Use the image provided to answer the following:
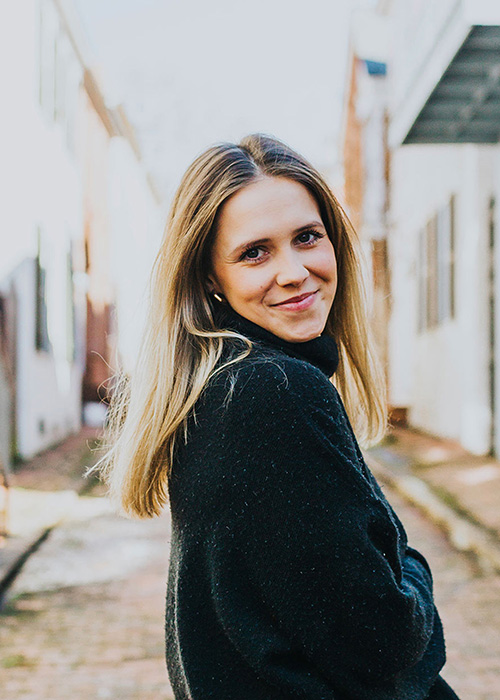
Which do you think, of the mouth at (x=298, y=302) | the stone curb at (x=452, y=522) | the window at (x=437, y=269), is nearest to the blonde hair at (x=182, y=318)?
the mouth at (x=298, y=302)

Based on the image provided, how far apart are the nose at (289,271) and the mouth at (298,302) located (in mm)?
30

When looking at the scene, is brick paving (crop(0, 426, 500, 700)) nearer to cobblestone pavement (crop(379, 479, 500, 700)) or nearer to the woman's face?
cobblestone pavement (crop(379, 479, 500, 700))

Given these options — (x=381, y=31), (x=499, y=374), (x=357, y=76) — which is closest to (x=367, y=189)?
(x=381, y=31)

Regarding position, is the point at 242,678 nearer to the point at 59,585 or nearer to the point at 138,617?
the point at 138,617

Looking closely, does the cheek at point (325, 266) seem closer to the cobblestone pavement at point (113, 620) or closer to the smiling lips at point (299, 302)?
the smiling lips at point (299, 302)

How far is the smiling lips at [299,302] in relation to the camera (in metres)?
1.56

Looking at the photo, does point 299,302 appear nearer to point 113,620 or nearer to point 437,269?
point 113,620

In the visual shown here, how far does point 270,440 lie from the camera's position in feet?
4.29

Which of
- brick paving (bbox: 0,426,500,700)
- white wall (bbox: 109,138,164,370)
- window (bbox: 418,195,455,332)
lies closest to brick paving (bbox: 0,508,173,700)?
brick paving (bbox: 0,426,500,700)

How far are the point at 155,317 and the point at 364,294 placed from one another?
515 millimetres

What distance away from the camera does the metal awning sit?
839 cm

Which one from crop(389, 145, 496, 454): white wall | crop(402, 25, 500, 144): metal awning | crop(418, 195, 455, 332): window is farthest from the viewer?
crop(418, 195, 455, 332): window

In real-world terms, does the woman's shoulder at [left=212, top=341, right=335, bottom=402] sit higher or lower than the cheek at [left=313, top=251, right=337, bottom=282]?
lower

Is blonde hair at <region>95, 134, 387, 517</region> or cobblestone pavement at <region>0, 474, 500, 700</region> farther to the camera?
cobblestone pavement at <region>0, 474, 500, 700</region>
